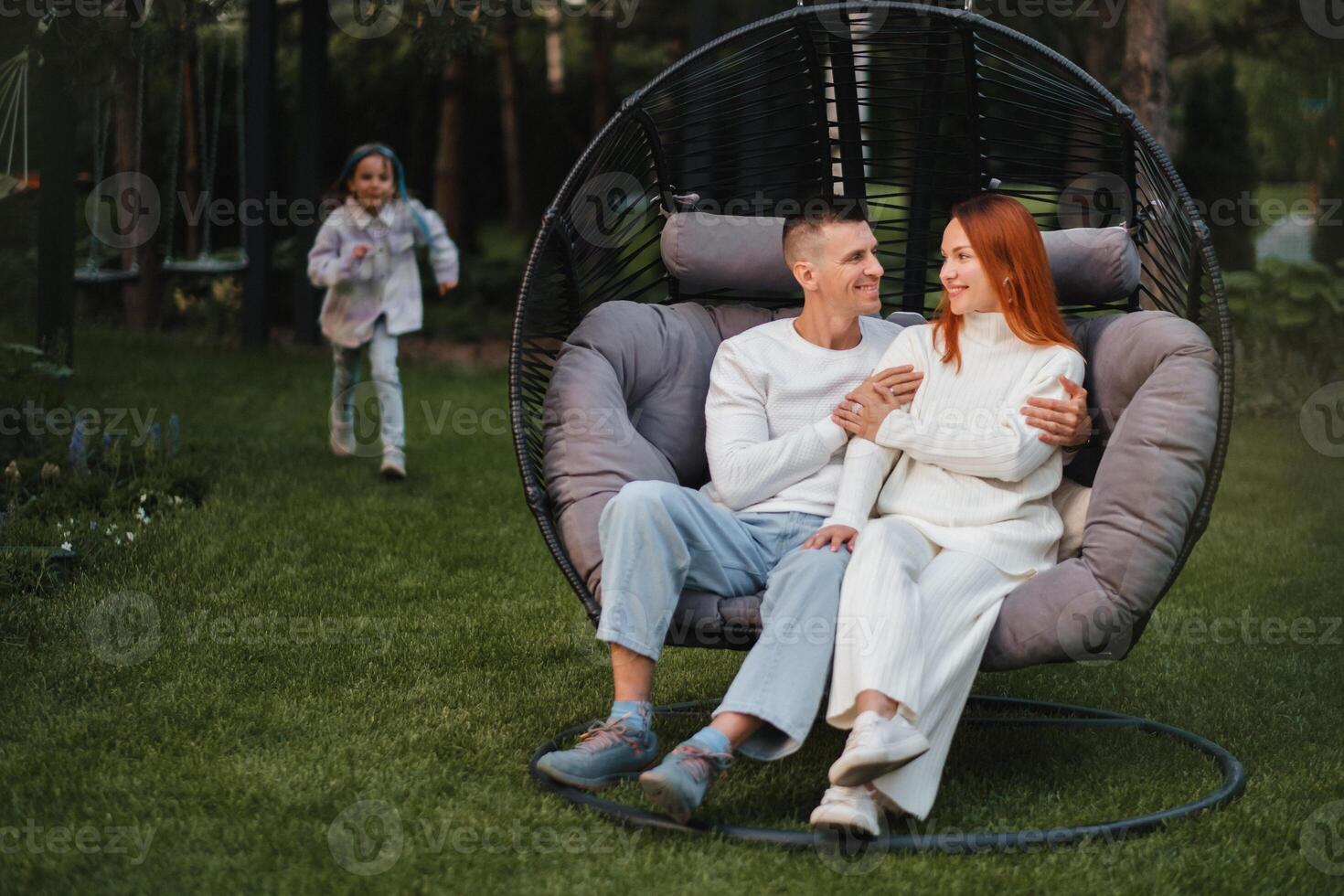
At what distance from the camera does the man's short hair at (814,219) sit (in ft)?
10.5

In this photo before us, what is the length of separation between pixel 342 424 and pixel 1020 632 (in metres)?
3.75

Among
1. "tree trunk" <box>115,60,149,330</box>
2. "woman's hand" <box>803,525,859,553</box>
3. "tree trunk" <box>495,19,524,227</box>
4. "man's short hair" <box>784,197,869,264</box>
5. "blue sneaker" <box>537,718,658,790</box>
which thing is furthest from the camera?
"tree trunk" <box>495,19,524,227</box>

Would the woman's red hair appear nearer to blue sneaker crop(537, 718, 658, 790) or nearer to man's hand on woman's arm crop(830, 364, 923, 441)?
man's hand on woman's arm crop(830, 364, 923, 441)

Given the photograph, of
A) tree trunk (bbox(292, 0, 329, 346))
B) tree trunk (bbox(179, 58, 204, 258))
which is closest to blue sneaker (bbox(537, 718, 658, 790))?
tree trunk (bbox(292, 0, 329, 346))

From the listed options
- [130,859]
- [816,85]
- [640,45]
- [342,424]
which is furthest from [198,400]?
[640,45]

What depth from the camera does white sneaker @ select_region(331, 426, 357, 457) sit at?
5.96 meters

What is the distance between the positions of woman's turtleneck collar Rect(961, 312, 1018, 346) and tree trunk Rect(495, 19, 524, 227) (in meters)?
9.59

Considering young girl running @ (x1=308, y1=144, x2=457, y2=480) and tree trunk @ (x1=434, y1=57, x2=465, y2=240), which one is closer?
young girl running @ (x1=308, y1=144, x2=457, y2=480)

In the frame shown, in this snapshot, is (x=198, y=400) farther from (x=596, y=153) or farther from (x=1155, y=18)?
(x=1155, y=18)

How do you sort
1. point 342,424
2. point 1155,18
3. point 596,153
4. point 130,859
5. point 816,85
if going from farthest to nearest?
point 1155,18, point 342,424, point 816,85, point 596,153, point 130,859

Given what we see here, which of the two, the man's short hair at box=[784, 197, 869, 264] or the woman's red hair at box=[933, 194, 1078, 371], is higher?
the man's short hair at box=[784, 197, 869, 264]

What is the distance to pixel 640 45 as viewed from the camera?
1383 centimetres

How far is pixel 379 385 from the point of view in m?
5.68

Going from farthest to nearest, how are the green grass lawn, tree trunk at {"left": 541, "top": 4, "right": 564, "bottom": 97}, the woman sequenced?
tree trunk at {"left": 541, "top": 4, "right": 564, "bottom": 97}, the woman, the green grass lawn
